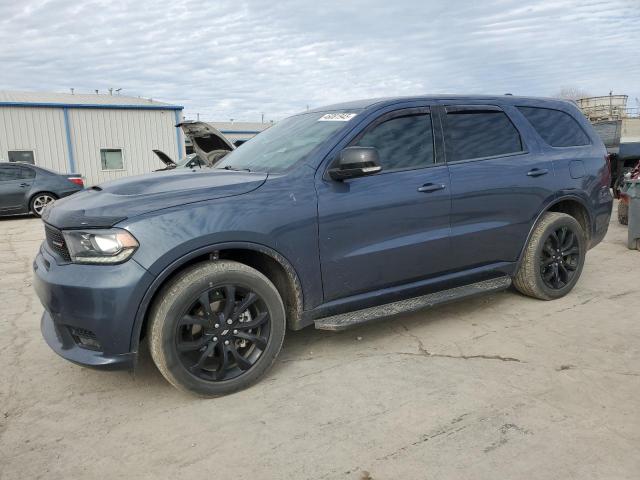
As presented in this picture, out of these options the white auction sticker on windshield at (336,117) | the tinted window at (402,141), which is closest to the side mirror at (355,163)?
the tinted window at (402,141)

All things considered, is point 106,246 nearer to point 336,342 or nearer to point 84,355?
point 84,355

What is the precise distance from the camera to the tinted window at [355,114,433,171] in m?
3.64

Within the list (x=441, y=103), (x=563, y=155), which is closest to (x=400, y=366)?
(x=441, y=103)

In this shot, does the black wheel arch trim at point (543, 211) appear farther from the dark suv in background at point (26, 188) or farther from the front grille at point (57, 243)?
the dark suv in background at point (26, 188)

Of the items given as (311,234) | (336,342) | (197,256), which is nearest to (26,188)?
(336,342)

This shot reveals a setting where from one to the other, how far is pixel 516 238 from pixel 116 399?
3257 mm

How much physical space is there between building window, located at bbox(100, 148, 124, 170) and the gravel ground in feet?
59.8

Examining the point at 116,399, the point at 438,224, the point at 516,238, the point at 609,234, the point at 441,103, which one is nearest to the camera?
the point at 116,399

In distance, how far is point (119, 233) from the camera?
8.96 ft

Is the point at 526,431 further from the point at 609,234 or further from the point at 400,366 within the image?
the point at 609,234

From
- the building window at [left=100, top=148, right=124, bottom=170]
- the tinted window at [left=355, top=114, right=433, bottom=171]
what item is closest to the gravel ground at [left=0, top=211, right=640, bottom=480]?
the tinted window at [left=355, top=114, right=433, bottom=171]

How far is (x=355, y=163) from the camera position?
325 cm

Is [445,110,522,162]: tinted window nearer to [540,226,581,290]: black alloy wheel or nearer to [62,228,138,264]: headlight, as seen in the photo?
[540,226,581,290]: black alloy wheel

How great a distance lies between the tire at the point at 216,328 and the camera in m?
2.84
